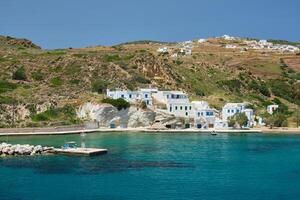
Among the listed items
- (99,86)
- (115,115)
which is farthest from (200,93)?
(115,115)

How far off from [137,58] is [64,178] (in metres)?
70.0

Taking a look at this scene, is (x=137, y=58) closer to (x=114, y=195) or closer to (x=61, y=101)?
(x=61, y=101)

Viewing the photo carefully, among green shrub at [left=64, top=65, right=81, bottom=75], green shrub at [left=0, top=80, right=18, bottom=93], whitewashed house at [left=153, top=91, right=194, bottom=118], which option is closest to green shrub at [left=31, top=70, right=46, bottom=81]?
green shrub at [left=64, top=65, right=81, bottom=75]

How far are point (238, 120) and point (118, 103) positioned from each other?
1865 cm

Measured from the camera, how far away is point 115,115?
80938mm

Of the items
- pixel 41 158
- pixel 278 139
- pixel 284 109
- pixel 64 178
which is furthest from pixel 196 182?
pixel 284 109

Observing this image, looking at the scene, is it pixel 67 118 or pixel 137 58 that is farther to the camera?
pixel 137 58

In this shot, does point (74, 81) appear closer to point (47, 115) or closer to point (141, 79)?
point (141, 79)

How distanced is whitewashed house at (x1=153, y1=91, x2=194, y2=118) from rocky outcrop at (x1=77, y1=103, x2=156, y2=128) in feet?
11.1

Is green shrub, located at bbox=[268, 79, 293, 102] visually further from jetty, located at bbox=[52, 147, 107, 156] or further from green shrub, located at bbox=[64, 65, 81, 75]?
jetty, located at bbox=[52, 147, 107, 156]

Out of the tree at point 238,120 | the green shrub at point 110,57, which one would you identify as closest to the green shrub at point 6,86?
the green shrub at point 110,57

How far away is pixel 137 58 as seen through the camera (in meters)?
107

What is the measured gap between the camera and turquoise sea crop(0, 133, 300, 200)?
33.7m

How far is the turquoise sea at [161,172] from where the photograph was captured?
33.7m
